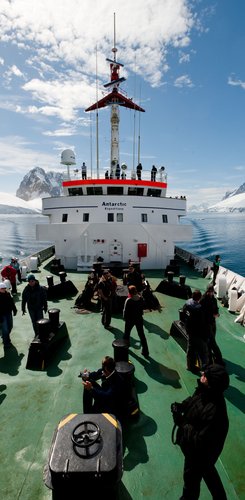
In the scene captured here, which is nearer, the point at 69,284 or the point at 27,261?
the point at 69,284

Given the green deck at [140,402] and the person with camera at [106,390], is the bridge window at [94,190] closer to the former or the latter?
the green deck at [140,402]

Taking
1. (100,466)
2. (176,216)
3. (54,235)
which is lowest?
(100,466)

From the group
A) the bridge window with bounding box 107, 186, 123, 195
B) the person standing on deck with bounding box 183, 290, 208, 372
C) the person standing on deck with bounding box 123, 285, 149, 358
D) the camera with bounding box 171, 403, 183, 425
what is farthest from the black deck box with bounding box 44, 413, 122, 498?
the bridge window with bounding box 107, 186, 123, 195

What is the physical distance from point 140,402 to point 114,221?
12644 mm

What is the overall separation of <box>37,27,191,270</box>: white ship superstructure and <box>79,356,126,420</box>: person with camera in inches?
392

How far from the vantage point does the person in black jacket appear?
2.58m

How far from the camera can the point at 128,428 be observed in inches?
165

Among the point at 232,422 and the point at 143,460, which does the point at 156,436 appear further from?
the point at 232,422

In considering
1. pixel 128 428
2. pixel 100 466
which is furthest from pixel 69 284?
pixel 100 466

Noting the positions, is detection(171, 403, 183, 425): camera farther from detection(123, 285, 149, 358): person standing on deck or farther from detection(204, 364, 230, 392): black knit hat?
detection(123, 285, 149, 358): person standing on deck

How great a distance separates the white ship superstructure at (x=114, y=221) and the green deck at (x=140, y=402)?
7.03 m

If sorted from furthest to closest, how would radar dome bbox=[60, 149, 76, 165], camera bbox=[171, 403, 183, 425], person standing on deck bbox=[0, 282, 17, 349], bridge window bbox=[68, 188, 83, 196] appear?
radar dome bbox=[60, 149, 76, 165]
bridge window bbox=[68, 188, 83, 196]
person standing on deck bbox=[0, 282, 17, 349]
camera bbox=[171, 403, 183, 425]

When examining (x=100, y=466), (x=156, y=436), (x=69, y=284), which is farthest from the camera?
(x=69, y=284)

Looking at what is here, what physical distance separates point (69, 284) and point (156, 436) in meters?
7.69
